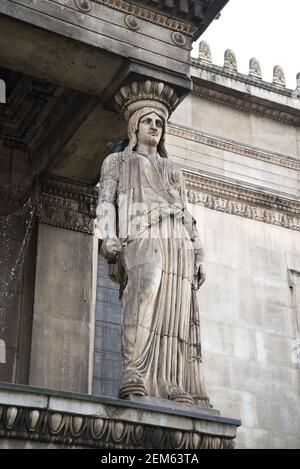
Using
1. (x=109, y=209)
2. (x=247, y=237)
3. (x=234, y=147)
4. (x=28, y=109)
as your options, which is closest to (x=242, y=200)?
(x=247, y=237)

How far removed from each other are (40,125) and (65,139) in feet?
3.07

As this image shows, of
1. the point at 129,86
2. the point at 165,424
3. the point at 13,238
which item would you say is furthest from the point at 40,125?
the point at 165,424

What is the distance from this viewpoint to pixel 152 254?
11.7m

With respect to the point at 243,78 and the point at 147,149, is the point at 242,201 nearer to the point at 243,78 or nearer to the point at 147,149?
the point at 243,78

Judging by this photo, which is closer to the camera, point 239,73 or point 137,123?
point 137,123

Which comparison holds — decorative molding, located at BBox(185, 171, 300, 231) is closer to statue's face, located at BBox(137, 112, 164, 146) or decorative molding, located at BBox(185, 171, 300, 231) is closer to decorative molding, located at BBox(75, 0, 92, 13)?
statue's face, located at BBox(137, 112, 164, 146)

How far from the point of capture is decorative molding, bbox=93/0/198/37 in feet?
43.3

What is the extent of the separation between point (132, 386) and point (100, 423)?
2.57 feet

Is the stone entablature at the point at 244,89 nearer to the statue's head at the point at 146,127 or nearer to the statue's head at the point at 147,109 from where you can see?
the statue's head at the point at 147,109

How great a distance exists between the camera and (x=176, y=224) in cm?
1214

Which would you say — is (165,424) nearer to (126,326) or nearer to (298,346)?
(126,326)

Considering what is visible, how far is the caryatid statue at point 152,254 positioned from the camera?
11250mm

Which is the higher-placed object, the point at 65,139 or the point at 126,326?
the point at 65,139

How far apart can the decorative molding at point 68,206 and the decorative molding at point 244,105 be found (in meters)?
6.76
